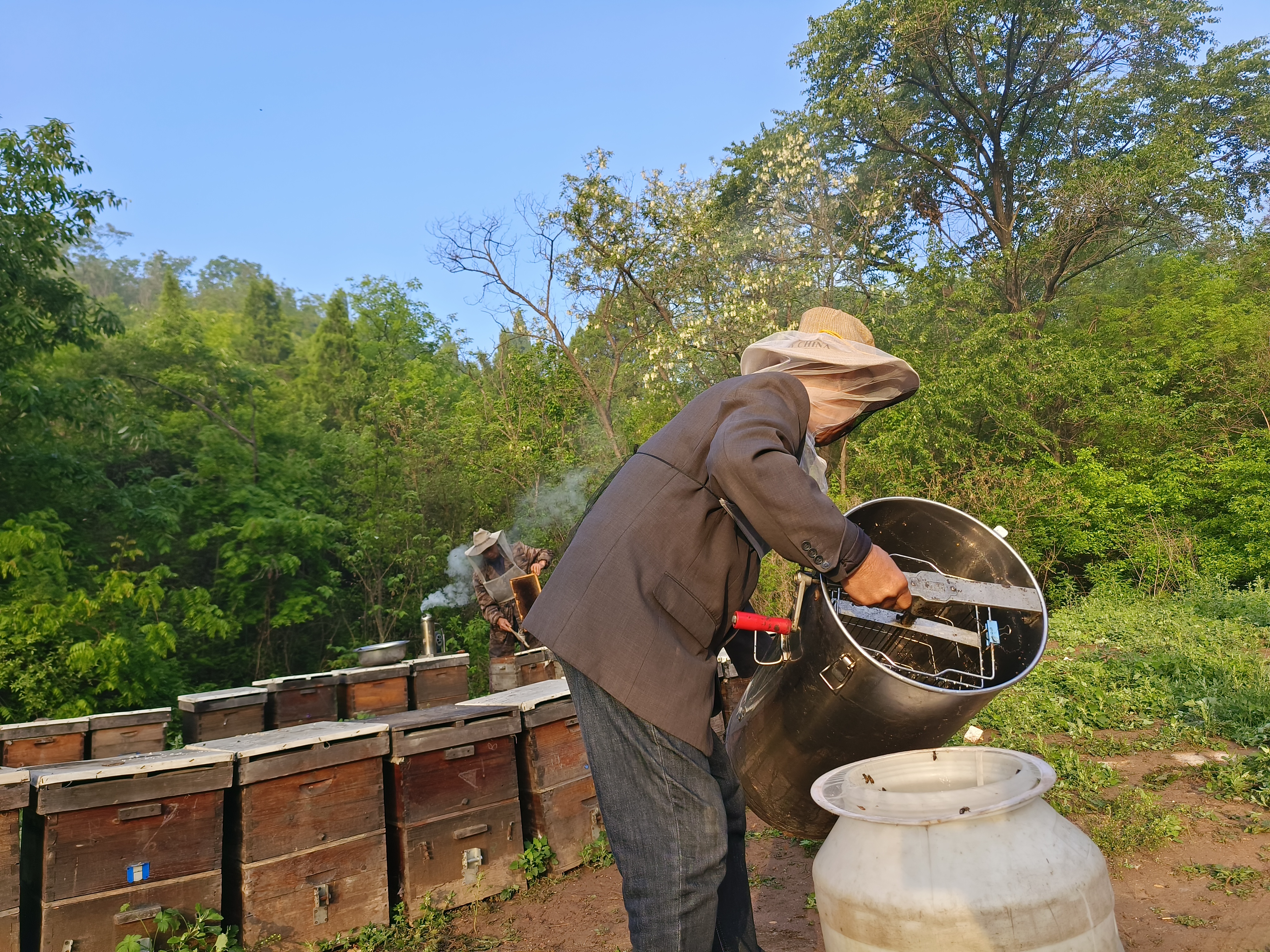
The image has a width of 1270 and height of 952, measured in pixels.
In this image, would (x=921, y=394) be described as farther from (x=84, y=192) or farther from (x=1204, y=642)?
(x=84, y=192)

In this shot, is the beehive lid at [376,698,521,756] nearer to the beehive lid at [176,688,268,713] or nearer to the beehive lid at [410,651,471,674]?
the beehive lid at [176,688,268,713]

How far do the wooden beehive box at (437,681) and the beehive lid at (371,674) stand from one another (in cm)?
15

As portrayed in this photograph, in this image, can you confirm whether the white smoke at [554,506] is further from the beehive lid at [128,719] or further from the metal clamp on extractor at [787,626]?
the metal clamp on extractor at [787,626]

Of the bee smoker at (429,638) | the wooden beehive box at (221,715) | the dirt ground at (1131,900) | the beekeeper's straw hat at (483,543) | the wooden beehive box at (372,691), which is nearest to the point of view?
the dirt ground at (1131,900)

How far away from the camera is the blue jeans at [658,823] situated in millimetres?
2010

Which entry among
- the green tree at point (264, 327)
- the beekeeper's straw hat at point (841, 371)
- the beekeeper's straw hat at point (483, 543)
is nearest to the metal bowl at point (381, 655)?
the beekeeper's straw hat at point (483, 543)

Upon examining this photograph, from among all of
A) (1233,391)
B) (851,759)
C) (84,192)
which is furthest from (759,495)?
(1233,391)

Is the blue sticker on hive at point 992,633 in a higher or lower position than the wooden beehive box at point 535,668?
higher

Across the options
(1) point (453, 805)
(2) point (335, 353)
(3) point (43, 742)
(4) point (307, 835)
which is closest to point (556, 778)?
(1) point (453, 805)

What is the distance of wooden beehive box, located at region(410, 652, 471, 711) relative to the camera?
6758 mm

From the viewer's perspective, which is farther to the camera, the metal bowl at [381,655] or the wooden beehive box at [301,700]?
the metal bowl at [381,655]

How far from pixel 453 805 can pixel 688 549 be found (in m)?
2.46

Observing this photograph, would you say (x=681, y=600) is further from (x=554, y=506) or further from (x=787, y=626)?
(x=554, y=506)

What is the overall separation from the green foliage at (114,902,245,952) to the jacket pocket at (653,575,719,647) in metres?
2.44
